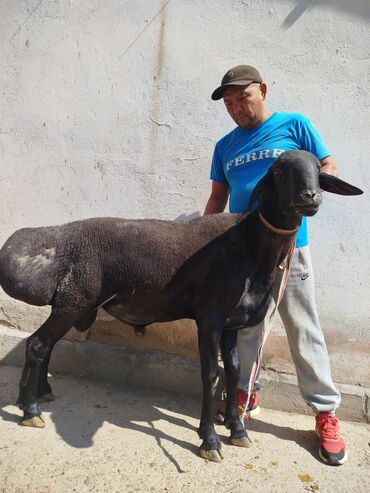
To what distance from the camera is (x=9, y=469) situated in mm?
2652

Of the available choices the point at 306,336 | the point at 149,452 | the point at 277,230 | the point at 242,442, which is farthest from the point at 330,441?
the point at 277,230

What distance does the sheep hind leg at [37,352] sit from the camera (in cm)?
310

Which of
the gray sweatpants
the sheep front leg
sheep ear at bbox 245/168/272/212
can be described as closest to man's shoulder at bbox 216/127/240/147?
sheep ear at bbox 245/168/272/212

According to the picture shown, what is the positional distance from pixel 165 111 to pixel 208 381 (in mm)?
2429

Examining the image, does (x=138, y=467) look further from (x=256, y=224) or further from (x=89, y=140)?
(x=89, y=140)

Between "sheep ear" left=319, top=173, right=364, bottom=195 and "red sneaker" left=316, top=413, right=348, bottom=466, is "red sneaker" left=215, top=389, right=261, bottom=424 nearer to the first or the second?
"red sneaker" left=316, top=413, right=348, bottom=466

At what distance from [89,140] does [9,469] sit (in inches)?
111

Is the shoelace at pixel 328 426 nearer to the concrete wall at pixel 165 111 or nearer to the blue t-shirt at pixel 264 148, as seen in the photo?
the concrete wall at pixel 165 111

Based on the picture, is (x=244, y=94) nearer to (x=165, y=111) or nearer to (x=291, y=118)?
(x=291, y=118)

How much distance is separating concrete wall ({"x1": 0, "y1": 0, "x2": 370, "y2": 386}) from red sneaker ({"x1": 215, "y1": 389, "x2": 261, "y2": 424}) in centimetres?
36

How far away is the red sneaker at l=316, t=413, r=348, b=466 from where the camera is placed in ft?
9.73

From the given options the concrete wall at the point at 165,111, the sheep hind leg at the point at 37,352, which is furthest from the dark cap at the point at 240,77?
the sheep hind leg at the point at 37,352

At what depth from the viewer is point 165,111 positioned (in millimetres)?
3924

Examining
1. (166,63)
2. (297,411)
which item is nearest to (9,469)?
(297,411)
